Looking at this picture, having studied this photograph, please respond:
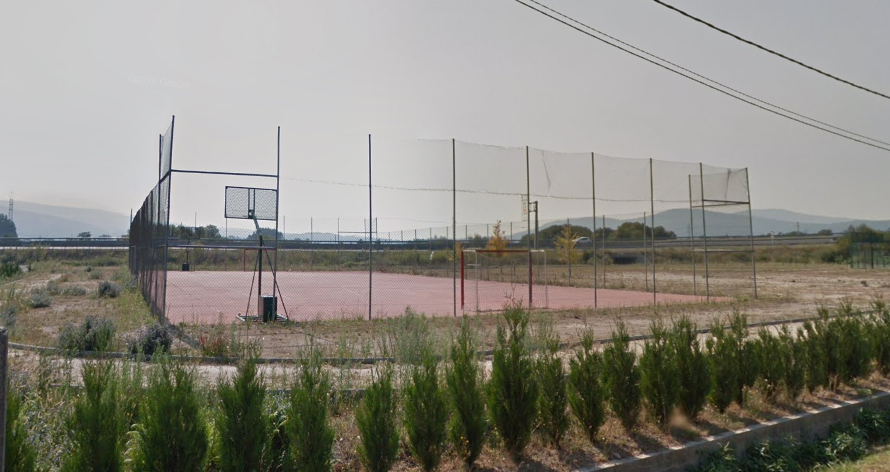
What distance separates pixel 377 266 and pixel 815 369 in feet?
103

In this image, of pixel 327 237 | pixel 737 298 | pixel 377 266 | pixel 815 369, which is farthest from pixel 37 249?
pixel 815 369

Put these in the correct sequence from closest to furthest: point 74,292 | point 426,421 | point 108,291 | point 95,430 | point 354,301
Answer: point 95,430, point 426,421, point 108,291, point 74,292, point 354,301

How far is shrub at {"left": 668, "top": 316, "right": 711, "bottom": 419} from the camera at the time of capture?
5.02m

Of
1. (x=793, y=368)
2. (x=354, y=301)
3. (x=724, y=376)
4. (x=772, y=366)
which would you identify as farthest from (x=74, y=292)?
(x=793, y=368)

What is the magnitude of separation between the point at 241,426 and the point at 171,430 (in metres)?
0.36

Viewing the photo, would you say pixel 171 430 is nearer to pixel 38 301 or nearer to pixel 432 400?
pixel 432 400

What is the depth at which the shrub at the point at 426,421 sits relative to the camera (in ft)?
12.1

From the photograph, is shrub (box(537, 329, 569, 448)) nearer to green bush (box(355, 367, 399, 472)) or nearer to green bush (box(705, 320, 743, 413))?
green bush (box(355, 367, 399, 472))

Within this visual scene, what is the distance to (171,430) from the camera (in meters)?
2.96

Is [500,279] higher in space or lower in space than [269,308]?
lower

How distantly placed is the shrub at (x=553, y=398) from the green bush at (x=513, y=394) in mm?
154

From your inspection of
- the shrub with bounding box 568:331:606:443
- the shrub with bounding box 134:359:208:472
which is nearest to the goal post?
the shrub with bounding box 568:331:606:443

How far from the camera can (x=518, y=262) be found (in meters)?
31.1

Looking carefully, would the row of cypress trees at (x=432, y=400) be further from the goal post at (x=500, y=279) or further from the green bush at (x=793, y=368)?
the goal post at (x=500, y=279)
